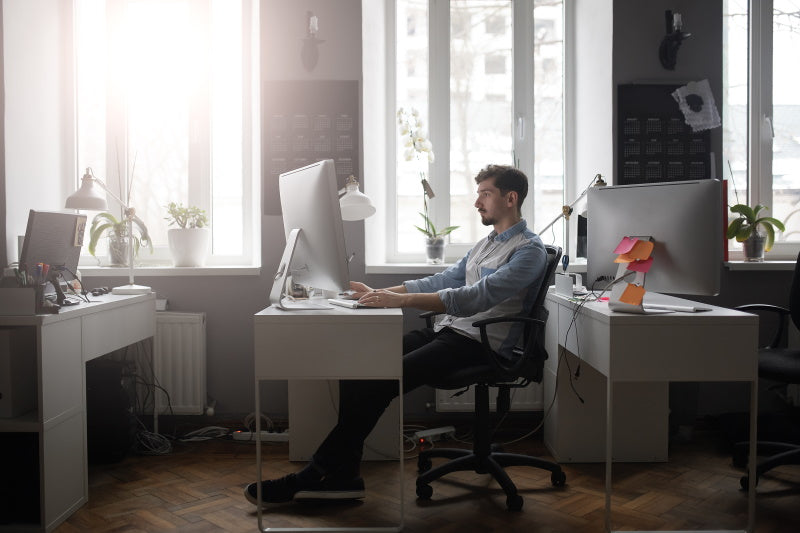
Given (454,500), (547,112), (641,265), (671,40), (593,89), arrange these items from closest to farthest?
(641,265)
(454,500)
(671,40)
(593,89)
(547,112)

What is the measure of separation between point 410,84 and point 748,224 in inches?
77.8

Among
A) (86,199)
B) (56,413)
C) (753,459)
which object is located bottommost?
(753,459)

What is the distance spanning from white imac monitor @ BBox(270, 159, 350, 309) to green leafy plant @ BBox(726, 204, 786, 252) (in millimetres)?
2223

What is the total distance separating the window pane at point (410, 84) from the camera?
3584 millimetres

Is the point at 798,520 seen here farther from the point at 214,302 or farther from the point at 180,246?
the point at 180,246

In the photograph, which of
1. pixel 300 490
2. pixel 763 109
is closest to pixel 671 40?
pixel 763 109

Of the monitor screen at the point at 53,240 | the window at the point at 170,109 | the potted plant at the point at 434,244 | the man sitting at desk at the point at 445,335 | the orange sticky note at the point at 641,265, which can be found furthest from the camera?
the window at the point at 170,109

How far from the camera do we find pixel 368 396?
2.18m

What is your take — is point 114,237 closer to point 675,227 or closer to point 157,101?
A: point 157,101

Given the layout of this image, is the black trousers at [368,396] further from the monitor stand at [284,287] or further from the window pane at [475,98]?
the window pane at [475,98]

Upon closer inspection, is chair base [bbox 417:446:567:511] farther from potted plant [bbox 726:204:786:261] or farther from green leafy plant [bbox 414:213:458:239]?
potted plant [bbox 726:204:786:261]

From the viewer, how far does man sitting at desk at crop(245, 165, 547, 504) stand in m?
2.21

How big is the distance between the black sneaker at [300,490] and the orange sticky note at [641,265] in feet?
4.11

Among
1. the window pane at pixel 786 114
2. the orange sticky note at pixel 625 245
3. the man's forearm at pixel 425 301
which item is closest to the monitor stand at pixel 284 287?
the man's forearm at pixel 425 301
